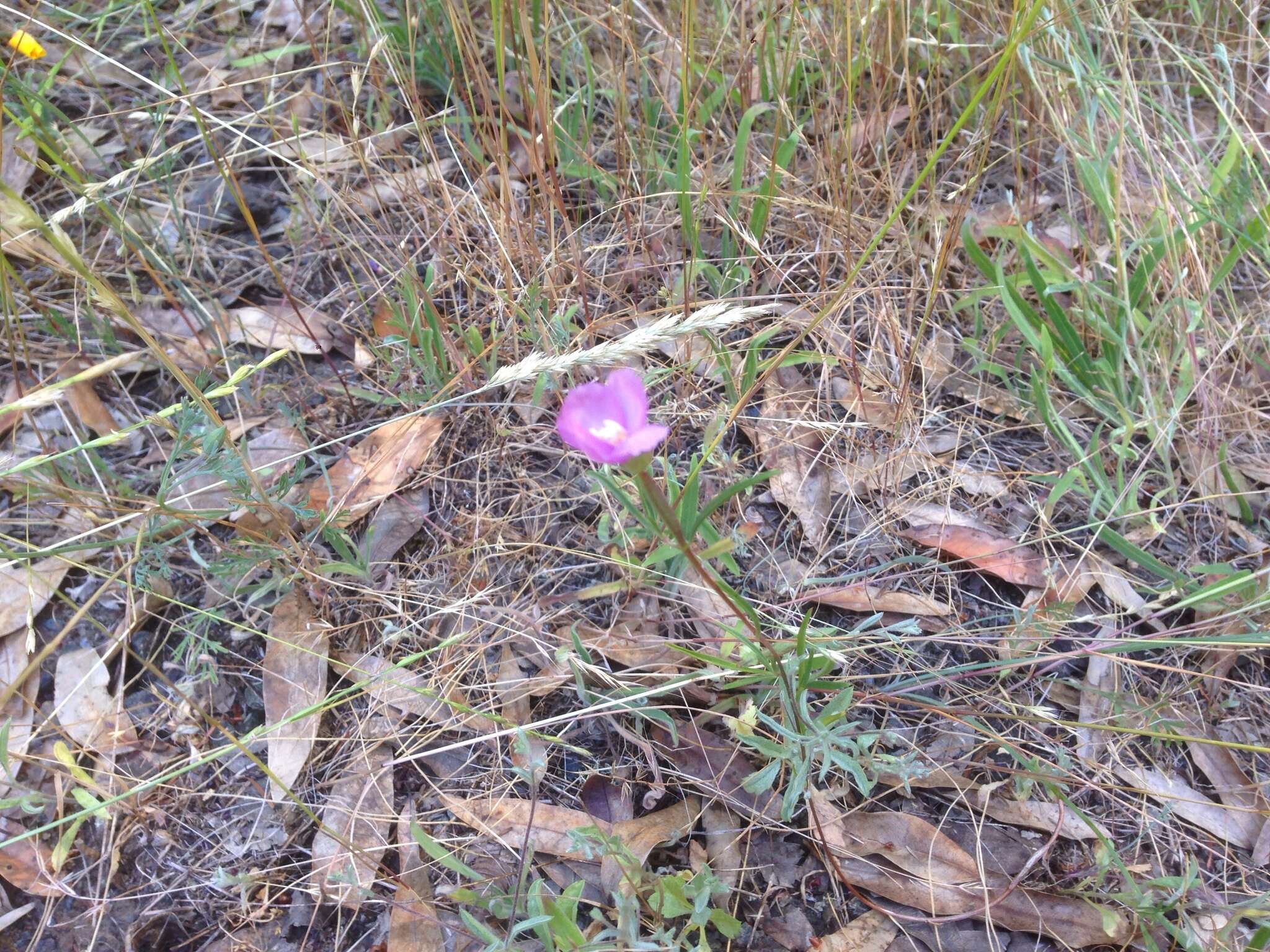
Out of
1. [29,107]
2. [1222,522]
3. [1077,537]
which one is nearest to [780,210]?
[1077,537]

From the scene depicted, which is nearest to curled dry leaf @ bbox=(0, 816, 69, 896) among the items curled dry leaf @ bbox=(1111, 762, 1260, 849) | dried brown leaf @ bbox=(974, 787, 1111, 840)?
dried brown leaf @ bbox=(974, 787, 1111, 840)

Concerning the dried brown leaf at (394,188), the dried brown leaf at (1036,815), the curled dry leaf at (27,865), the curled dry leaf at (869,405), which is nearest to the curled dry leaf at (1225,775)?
the dried brown leaf at (1036,815)

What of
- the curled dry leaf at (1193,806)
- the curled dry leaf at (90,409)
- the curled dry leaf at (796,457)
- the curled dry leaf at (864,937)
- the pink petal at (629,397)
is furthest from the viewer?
the curled dry leaf at (90,409)

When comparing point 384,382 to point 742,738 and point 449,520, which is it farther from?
point 742,738

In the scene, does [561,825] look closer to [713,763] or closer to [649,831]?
[649,831]

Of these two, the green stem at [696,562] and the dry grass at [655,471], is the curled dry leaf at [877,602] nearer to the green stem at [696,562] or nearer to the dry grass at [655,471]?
the dry grass at [655,471]
